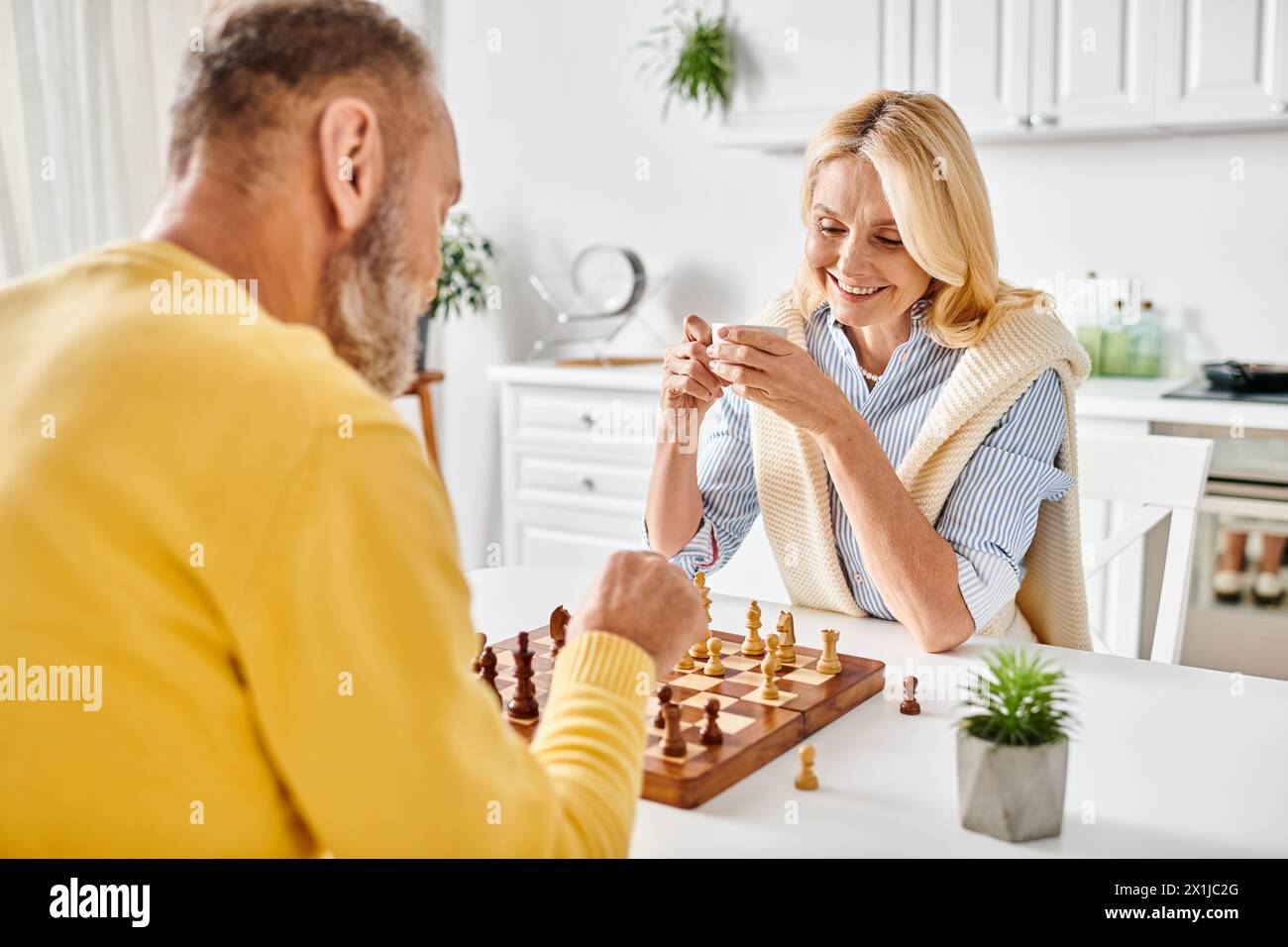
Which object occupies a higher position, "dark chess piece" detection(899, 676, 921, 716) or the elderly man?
the elderly man

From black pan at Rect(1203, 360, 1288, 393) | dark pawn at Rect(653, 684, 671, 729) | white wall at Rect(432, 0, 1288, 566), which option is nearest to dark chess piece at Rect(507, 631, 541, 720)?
dark pawn at Rect(653, 684, 671, 729)

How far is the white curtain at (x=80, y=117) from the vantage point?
3191mm

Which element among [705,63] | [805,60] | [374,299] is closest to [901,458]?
[374,299]

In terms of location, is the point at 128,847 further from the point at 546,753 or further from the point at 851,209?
the point at 851,209

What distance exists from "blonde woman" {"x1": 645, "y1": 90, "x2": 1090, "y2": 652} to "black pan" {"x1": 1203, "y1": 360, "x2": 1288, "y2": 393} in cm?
121

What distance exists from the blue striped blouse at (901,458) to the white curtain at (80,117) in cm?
206

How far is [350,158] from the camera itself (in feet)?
2.90

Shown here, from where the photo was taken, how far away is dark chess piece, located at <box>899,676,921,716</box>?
4.22 ft

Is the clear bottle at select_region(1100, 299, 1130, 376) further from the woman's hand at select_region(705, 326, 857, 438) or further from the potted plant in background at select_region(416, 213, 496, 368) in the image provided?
the potted plant in background at select_region(416, 213, 496, 368)

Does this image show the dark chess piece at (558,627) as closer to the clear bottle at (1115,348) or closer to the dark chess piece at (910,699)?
the dark chess piece at (910,699)

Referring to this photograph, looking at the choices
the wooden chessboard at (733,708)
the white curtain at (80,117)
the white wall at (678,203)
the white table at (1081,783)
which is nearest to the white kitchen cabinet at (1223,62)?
the white wall at (678,203)

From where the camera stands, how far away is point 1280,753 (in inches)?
46.3

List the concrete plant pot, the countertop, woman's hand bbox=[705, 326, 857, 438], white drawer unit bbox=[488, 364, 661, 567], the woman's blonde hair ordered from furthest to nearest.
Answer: white drawer unit bbox=[488, 364, 661, 567]
the countertop
the woman's blonde hair
woman's hand bbox=[705, 326, 857, 438]
the concrete plant pot
